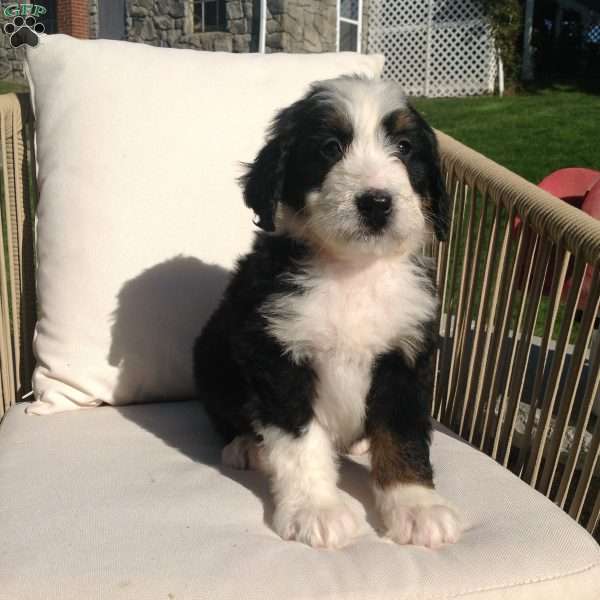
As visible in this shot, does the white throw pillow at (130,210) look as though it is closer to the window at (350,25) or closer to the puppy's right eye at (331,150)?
the puppy's right eye at (331,150)

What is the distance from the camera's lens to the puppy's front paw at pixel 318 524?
183 centimetres

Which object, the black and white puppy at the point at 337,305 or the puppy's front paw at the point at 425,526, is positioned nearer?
the puppy's front paw at the point at 425,526

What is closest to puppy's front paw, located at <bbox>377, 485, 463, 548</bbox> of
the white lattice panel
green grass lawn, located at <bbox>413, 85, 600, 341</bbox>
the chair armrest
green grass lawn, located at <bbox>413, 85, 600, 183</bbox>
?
the chair armrest

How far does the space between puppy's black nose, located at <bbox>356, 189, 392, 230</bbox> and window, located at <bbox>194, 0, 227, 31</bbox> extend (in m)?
14.3

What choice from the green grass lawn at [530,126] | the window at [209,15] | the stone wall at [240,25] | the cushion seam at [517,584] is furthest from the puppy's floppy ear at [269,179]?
the window at [209,15]

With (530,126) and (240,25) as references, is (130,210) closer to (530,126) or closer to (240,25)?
(530,126)

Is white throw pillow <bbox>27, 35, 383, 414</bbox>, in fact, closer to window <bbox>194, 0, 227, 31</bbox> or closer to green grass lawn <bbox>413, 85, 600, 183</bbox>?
green grass lawn <bbox>413, 85, 600, 183</bbox>

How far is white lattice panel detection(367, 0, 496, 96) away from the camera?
14922 mm

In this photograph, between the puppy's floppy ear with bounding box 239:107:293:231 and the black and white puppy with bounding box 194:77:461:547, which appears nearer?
the black and white puppy with bounding box 194:77:461:547

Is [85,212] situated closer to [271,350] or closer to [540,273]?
[271,350]

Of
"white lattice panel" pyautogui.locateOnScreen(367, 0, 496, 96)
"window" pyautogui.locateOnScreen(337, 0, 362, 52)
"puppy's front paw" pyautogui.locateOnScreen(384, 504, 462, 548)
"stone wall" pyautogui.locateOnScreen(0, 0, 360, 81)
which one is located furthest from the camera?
"window" pyautogui.locateOnScreen(337, 0, 362, 52)

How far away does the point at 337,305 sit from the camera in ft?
7.23

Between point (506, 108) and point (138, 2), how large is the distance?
8.04m

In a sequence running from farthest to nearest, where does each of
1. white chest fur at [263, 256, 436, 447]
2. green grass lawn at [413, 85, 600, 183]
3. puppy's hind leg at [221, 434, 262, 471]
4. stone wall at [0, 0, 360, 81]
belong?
1. stone wall at [0, 0, 360, 81]
2. green grass lawn at [413, 85, 600, 183]
3. puppy's hind leg at [221, 434, 262, 471]
4. white chest fur at [263, 256, 436, 447]
